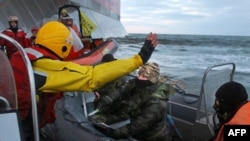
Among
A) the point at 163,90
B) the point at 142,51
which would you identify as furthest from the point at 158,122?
the point at 142,51

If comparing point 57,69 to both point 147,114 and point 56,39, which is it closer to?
point 56,39

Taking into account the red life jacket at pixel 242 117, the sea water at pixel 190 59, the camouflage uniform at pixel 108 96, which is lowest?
the sea water at pixel 190 59

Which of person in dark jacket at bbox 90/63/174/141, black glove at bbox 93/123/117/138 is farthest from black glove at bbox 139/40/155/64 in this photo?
black glove at bbox 93/123/117/138

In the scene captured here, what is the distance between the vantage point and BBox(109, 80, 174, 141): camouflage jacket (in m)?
4.22

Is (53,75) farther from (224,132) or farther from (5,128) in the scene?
(224,132)

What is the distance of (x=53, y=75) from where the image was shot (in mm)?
2904

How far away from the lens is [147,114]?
4191 millimetres

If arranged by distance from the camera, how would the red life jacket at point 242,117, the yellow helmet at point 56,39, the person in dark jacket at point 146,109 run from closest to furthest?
the red life jacket at point 242,117, the yellow helmet at point 56,39, the person in dark jacket at point 146,109

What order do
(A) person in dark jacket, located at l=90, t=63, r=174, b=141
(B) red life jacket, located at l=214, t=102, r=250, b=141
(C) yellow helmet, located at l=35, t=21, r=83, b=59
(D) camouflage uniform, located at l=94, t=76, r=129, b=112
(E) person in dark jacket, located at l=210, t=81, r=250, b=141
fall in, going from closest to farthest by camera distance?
(B) red life jacket, located at l=214, t=102, r=250, b=141
(E) person in dark jacket, located at l=210, t=81, r=250, b=141
(C) yellow helmet, located at l=35, t=21, r=83, b=59
(A) person in dark jacket, located at l=90, t=63, r=174, b=141
(D) camouflage uniform, located at l=94, t=76, r=129, b=112

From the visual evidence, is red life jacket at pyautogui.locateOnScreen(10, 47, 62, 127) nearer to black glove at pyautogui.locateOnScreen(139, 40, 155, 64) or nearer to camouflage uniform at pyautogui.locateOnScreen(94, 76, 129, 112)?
black glove at pyautogui.locateOnScreen(139, 40, 155, 64)

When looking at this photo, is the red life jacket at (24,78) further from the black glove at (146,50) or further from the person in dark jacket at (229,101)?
the person in dark jacket at (229,101)

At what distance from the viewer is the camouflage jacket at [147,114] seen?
13.8 ft

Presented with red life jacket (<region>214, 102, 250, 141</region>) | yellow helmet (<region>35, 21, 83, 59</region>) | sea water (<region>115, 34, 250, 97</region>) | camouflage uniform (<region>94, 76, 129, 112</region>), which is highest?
yellow helmet (<region>35, 21, 83, 59</region>)

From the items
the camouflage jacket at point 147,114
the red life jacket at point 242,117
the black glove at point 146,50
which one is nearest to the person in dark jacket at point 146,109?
the camouflage jacket at point 147,114
